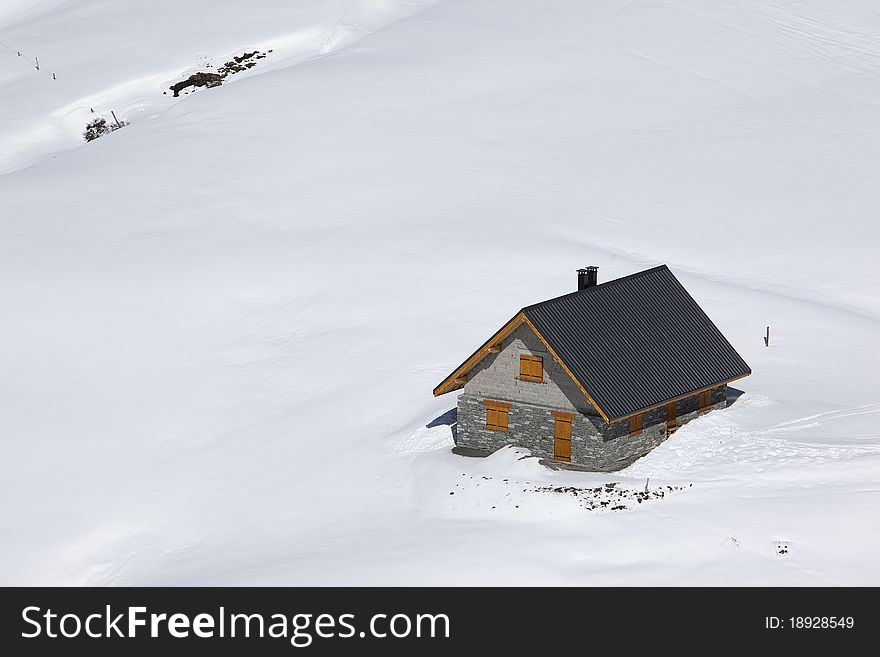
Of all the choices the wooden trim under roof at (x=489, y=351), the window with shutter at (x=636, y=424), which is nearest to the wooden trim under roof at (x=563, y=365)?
the wooden trim under roof at (x=489, y=351)

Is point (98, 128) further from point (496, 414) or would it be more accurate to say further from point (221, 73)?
point (496, 414)

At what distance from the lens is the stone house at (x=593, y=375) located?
3922cm

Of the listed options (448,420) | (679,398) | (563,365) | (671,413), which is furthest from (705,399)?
(448,420)

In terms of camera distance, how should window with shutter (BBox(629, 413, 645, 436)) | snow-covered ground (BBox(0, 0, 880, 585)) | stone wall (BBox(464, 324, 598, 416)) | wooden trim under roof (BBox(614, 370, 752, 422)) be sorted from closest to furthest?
snow-covered ground (BBox(0, 0, 880, 585))
wooden trim under roof (BBox(614, 370, 752, 422))
stone wall (BBox(464, 324, 598, 416))
window with shutter (BBox(629, 413, 645, 436))

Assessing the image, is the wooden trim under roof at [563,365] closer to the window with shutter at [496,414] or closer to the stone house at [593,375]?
the stone house at [593,375]

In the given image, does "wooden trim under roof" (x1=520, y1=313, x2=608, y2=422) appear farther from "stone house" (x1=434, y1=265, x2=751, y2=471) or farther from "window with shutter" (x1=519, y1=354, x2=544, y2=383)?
"window with shutter" (x1=519, y1=354, x2=544, y2=383)

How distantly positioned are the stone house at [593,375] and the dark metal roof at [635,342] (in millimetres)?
29

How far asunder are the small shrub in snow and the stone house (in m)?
44.7

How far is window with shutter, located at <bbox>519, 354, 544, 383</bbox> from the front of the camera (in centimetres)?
3962

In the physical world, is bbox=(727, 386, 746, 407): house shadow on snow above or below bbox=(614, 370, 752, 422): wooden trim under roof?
below

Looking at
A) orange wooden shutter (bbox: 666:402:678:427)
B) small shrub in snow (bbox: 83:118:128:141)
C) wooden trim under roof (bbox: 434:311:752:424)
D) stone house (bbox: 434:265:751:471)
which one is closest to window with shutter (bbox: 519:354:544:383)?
stone house (bbox: 434:265:751:471)

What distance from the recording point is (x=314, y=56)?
8694cm
